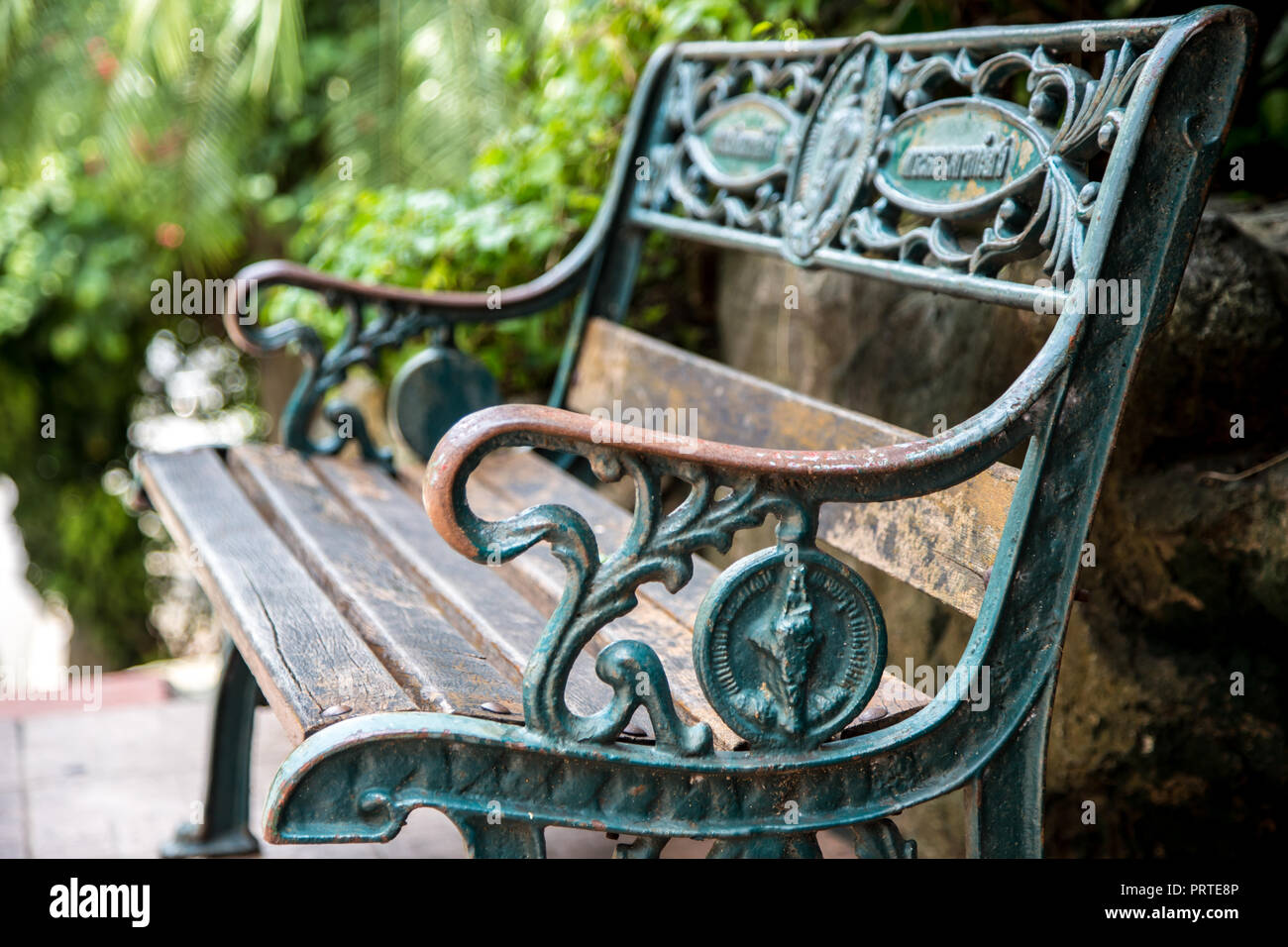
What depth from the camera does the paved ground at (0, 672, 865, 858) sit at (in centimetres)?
236

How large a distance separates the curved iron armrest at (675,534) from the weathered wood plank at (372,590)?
0.16 m

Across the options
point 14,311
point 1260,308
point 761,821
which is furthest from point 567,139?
point 14,311

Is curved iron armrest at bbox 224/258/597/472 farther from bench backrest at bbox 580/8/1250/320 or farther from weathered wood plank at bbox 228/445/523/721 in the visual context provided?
bench backrest at bbox 580/8/1250/320

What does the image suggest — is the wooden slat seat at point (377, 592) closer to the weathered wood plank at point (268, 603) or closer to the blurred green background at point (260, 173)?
the weathered wood plank at point (268, 603)

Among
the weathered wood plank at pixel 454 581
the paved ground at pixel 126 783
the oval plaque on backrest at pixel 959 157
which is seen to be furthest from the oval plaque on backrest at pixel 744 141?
the paved ground at pixel 126 783

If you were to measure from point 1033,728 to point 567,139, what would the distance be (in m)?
1.96

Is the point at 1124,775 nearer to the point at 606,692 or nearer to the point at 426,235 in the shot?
the point at 606,692

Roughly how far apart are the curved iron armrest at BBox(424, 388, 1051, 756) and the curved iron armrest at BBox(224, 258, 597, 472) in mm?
1205

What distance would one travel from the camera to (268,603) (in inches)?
65.4

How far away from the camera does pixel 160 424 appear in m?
5.72

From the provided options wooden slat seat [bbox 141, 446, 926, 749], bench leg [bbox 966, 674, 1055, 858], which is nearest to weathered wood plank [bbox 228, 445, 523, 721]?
wooden slat seat [bbox 141, 446, 926, 749]

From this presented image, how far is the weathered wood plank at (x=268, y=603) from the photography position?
4.49 ft
